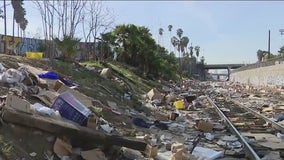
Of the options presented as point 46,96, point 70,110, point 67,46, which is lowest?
point 70,110

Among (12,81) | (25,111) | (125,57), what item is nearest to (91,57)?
(125,57)

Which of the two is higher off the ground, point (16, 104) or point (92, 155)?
point (16, 104)

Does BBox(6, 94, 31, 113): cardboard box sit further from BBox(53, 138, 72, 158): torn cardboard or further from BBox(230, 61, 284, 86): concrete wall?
BBox(230, 61, 284, 86): concrete wall

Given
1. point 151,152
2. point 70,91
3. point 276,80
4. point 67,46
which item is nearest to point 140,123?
point 70,91

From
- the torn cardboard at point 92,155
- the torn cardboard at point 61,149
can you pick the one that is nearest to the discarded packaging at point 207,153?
the torn cardboard at point 92,155

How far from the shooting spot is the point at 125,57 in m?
45.8

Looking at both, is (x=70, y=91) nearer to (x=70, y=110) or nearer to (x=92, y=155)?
(x=70, y=110)

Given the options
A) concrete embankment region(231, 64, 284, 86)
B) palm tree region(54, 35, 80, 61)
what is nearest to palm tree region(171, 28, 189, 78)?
concrete embankment region(231, 64, 284, 86)

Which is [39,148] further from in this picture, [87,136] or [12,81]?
[12,81]

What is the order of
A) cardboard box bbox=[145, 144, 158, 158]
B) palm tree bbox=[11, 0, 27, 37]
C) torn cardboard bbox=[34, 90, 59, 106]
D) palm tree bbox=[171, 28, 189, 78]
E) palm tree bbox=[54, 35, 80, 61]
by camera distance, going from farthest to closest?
palm tree bbox=[171, 28, 189, 78], palm tree bbox=[11, 0, 27, 37], palm tree bbox=[54, 35, 80, 61], torn cardboard bbox=[34, 90, 59, 106], cardboard box bbox=[145, 144, 158, 158]

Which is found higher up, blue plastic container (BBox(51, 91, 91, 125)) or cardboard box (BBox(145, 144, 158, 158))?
blue plastic container (BBox(51, 91, 91, 125))

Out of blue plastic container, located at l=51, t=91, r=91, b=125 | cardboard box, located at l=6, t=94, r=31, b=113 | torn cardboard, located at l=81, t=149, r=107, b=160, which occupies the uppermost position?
cardboard box, located at l=6, t=94, r=31, b=113

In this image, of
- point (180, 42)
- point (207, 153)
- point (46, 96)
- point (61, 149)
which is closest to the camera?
point (61, 149)

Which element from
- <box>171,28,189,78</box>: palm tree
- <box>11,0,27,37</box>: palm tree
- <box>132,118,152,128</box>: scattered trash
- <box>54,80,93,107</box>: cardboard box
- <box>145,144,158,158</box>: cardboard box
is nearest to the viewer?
<box>145,144,158,158</box>: cardboard box
